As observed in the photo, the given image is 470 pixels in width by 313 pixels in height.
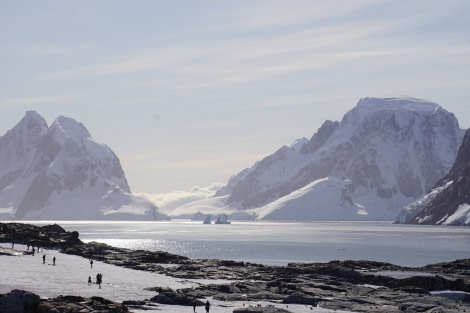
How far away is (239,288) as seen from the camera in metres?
80.6

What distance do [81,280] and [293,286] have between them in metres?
22.1

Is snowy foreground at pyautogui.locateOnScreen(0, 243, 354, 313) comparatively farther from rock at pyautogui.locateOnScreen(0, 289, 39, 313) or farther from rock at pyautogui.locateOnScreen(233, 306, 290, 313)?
rock at pyautogui.locateOnScreen(0, 289, 39, 313)

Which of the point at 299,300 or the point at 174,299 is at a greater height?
the point at 174,299

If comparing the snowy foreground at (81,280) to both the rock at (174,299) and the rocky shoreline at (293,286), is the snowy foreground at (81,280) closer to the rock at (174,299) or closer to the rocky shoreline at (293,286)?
the rock at (174,299)

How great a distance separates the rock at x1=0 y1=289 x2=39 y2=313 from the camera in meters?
55.8

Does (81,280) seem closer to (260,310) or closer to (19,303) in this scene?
(260,310)

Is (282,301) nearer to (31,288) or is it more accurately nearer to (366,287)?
(366,287)

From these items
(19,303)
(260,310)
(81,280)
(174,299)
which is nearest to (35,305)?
(19,303)

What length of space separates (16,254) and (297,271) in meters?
35.3

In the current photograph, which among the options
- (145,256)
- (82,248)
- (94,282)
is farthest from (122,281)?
(82,248)

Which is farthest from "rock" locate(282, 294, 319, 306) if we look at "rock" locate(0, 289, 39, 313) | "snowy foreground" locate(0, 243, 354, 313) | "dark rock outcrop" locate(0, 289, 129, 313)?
"rock" locate(0, 289, 39, 313)

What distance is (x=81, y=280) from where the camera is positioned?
80875 millimetres

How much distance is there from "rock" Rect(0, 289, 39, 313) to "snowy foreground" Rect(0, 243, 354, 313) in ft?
29.9

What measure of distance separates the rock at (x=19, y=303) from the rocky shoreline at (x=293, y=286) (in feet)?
0.23
